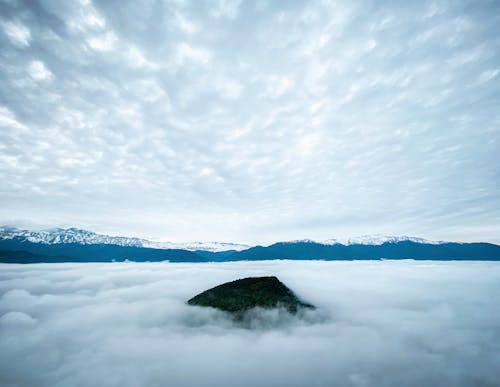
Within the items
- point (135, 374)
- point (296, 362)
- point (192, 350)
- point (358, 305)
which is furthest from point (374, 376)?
point (358, 305)

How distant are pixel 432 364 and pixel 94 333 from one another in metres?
66.6

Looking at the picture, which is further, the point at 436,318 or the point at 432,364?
the point at 436,318

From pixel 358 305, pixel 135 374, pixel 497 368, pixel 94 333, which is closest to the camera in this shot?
pixel 135 374

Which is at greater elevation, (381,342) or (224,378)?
(381,342)

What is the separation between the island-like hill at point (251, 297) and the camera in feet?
155

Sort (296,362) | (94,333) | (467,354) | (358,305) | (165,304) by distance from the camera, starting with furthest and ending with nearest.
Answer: (358,305)
(165,304)
(94,333)
(467,354)
(296,362)

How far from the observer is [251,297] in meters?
48.2

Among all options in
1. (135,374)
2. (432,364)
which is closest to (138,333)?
(135,374)

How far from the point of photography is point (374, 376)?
3434cm

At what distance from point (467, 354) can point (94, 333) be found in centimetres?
7557

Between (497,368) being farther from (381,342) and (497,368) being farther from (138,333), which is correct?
(138,333)

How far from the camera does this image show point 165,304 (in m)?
82.0

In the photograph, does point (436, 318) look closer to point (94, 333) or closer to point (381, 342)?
point (381, 342)

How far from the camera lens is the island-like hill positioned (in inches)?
1863
